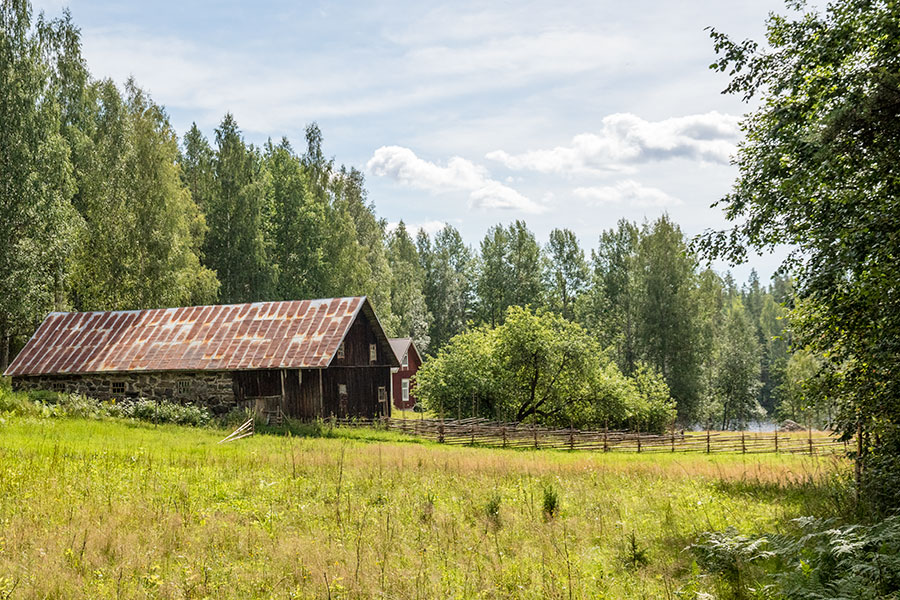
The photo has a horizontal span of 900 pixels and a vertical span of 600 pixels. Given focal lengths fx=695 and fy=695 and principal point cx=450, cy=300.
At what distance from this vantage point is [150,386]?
29.9 metres

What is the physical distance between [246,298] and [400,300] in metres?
20.1

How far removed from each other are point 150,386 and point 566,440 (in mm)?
17916

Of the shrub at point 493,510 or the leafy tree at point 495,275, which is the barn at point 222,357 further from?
the leafy tree at point 495,275

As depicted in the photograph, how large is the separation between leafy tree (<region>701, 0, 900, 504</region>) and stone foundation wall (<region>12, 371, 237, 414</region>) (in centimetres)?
2295

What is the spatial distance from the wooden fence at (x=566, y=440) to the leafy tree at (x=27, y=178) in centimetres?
1609

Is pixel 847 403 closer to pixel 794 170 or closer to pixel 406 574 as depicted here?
pixel 794 170

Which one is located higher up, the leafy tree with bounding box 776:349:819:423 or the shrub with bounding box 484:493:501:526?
the shrub with bounding box 484:493:501:526

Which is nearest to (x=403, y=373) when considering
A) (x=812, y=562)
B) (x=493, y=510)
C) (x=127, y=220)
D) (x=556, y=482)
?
(x=127, y=220)

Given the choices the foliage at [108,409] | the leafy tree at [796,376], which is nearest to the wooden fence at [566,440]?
the foliage at [108,409]

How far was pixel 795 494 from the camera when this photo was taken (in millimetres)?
12219

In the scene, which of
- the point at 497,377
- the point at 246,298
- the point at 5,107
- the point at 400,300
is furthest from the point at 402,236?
the point at 5,107

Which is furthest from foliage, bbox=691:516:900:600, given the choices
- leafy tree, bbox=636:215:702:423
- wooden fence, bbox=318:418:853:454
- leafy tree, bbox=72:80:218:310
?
leafy tree, bbox=636:215:702:423

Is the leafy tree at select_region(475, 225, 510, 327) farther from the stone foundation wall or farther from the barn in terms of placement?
the stone foundation wall

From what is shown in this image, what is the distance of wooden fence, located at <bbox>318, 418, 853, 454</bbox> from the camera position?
95.3 ft
